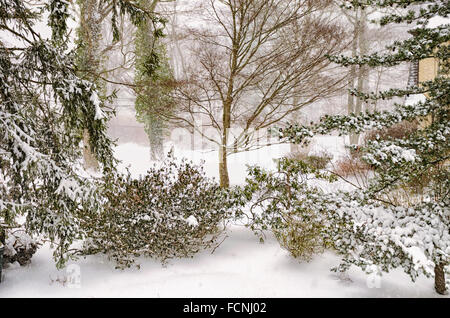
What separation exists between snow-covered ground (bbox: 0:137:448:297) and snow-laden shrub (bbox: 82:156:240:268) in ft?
0.90

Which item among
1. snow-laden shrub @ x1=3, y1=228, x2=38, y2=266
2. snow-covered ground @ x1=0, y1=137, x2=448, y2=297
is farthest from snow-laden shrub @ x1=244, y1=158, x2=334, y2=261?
snow-laden shrub @ x1=3, y1=228, x2=38, y2=266

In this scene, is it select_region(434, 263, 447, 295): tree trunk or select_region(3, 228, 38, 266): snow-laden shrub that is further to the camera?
select_region(3, 228, 38, 266): snow-laden shrub

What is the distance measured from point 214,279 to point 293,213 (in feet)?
5.56

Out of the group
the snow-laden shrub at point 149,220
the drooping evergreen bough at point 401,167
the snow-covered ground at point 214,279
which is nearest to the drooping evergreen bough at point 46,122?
the snow-laden shrub at point 149,220

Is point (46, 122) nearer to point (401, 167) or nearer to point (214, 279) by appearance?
point (214, 279)

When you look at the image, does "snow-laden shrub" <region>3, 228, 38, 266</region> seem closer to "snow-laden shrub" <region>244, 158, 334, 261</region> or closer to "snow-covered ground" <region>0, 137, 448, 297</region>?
"snow-covered ground" <region>0, 137, 448, 297</region>

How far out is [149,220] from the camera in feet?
15.6

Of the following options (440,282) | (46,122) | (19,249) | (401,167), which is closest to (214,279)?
(401,167)

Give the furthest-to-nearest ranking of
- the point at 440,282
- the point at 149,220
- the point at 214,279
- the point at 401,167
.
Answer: the point at 149,220
the point at 214,279
the point at 440,282
the point at 401,167

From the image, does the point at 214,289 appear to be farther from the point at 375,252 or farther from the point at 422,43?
the point at 422,43

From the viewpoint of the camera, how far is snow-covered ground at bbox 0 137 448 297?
407cm
